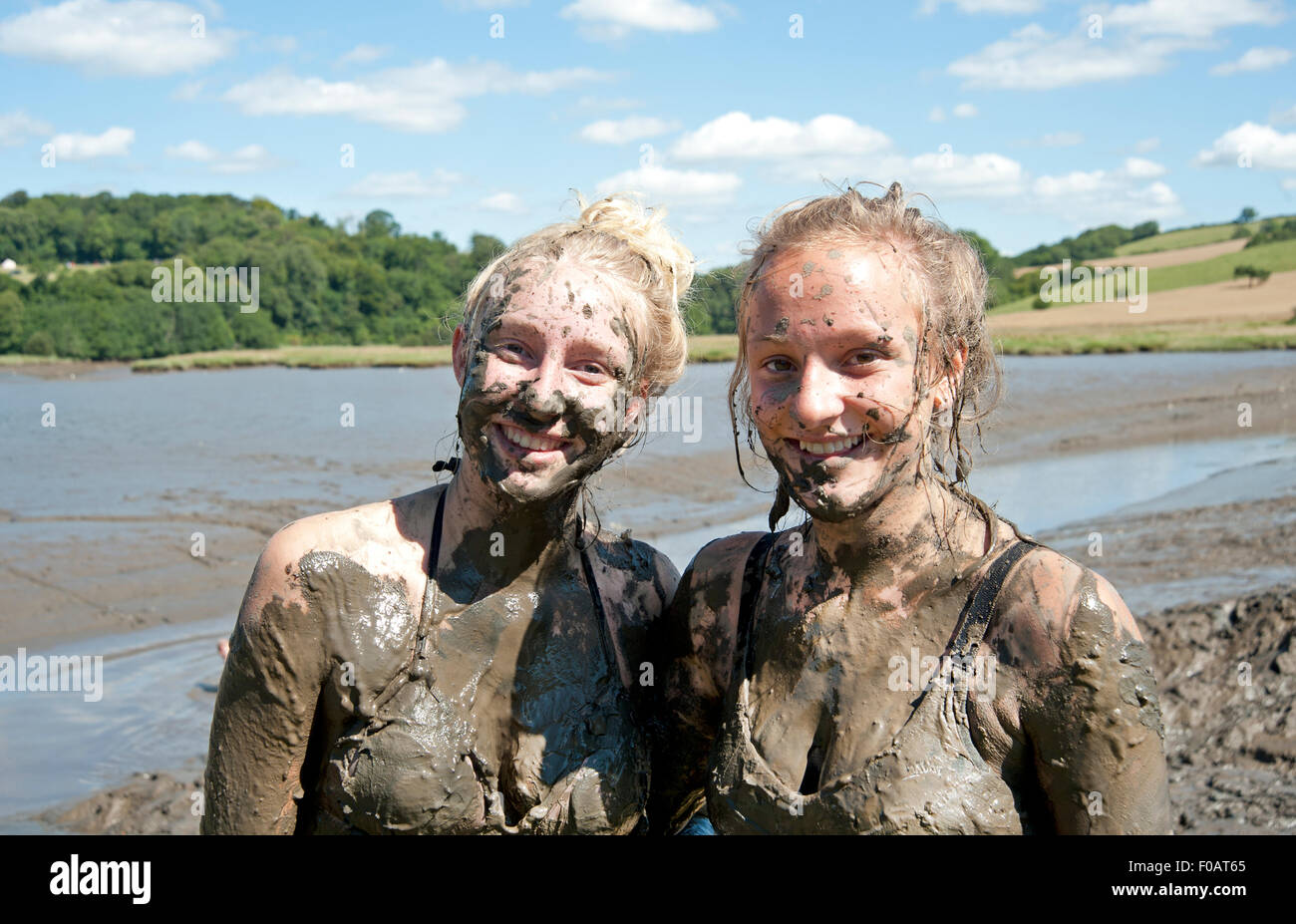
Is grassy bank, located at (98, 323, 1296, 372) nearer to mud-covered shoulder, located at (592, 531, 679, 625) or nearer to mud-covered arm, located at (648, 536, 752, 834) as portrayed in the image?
mud-covered shoulder, located at (592, 531, 679, 625)

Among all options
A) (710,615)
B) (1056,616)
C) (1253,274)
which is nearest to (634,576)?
(710,615)

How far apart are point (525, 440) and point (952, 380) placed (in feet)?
3.34

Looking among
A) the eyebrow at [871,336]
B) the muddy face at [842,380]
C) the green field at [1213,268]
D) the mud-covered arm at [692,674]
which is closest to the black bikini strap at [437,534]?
the mud-covered arm at [692,674]

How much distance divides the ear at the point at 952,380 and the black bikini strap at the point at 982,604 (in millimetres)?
381

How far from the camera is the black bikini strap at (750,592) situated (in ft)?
9.58

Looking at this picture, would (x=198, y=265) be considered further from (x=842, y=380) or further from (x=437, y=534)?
(x=842, y=380)

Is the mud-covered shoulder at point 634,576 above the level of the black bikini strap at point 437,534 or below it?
below

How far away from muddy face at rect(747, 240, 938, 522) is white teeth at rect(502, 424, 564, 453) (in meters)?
0.54

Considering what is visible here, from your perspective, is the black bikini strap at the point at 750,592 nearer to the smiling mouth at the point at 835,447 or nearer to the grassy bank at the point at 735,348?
the smiling mouth at the point at 835,447

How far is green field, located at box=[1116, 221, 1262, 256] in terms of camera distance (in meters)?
74.8

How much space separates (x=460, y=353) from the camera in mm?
3129
